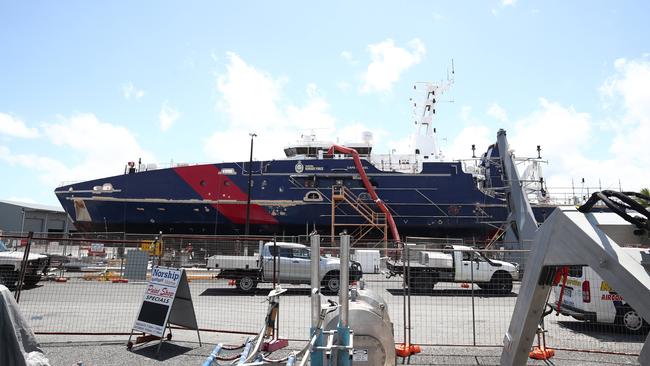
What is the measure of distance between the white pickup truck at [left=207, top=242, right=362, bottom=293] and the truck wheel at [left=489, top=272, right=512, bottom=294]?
4.32 meters

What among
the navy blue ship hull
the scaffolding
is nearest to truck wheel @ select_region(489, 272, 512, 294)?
the scaffolding

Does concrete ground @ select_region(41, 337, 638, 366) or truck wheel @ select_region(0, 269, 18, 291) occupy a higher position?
truck wheel @ select_region(0, 269, 18, 291)

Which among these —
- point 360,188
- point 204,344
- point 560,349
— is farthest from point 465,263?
point 360,188

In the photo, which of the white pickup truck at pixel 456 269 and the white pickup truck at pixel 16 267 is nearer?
the white pickup truck at pixel 16 267

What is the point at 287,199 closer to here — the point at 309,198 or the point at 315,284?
the point at 309,198

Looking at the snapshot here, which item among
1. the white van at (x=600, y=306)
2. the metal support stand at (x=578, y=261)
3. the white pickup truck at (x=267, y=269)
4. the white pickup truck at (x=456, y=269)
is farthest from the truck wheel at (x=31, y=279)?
the metal support stand at (x=578, y=261)

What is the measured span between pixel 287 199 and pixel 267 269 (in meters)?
19.1

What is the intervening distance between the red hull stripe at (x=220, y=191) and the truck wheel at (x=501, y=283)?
21.1 meters

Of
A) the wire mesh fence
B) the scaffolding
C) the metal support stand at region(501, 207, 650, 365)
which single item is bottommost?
the wire mesh fence

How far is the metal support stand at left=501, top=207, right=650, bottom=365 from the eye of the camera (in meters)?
2.22

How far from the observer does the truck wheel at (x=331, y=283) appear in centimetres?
1325

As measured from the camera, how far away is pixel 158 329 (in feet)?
22.2

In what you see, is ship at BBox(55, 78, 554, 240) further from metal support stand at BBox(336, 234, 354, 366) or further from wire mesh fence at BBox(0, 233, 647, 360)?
metal support stand at BBox(336, 234, 354, 366)

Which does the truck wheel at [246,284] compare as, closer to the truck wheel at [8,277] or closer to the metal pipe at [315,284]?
the truck wheel at [8,277]
